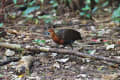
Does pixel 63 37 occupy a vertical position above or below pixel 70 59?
above

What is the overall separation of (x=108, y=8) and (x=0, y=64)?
13.4 ft

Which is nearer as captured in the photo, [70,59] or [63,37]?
[70,59]

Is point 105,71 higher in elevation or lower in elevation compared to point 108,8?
lower

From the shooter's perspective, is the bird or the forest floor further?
the bird

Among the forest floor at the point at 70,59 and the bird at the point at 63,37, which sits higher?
the bird at the point at 63,37

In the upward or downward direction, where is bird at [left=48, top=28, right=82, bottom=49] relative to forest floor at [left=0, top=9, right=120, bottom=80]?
upward

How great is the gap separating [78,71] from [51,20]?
278 centimetres

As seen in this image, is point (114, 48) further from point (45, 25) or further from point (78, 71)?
point (45, 25)

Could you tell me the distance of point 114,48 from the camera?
383cm

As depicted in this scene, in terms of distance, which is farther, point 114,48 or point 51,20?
point 51,20

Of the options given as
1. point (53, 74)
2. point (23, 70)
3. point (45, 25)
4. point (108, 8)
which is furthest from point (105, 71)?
point (108, 8)

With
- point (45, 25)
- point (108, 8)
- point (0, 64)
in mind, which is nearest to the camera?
point (0, 64)

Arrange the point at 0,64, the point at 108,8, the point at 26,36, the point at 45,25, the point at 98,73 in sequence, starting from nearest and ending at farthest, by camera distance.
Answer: the point at 98,73
the point at 0,64
the point at 26,36
the point at 45,25
the point at 108,8

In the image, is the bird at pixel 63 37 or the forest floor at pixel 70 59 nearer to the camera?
the forest floor at pixel 70 59
